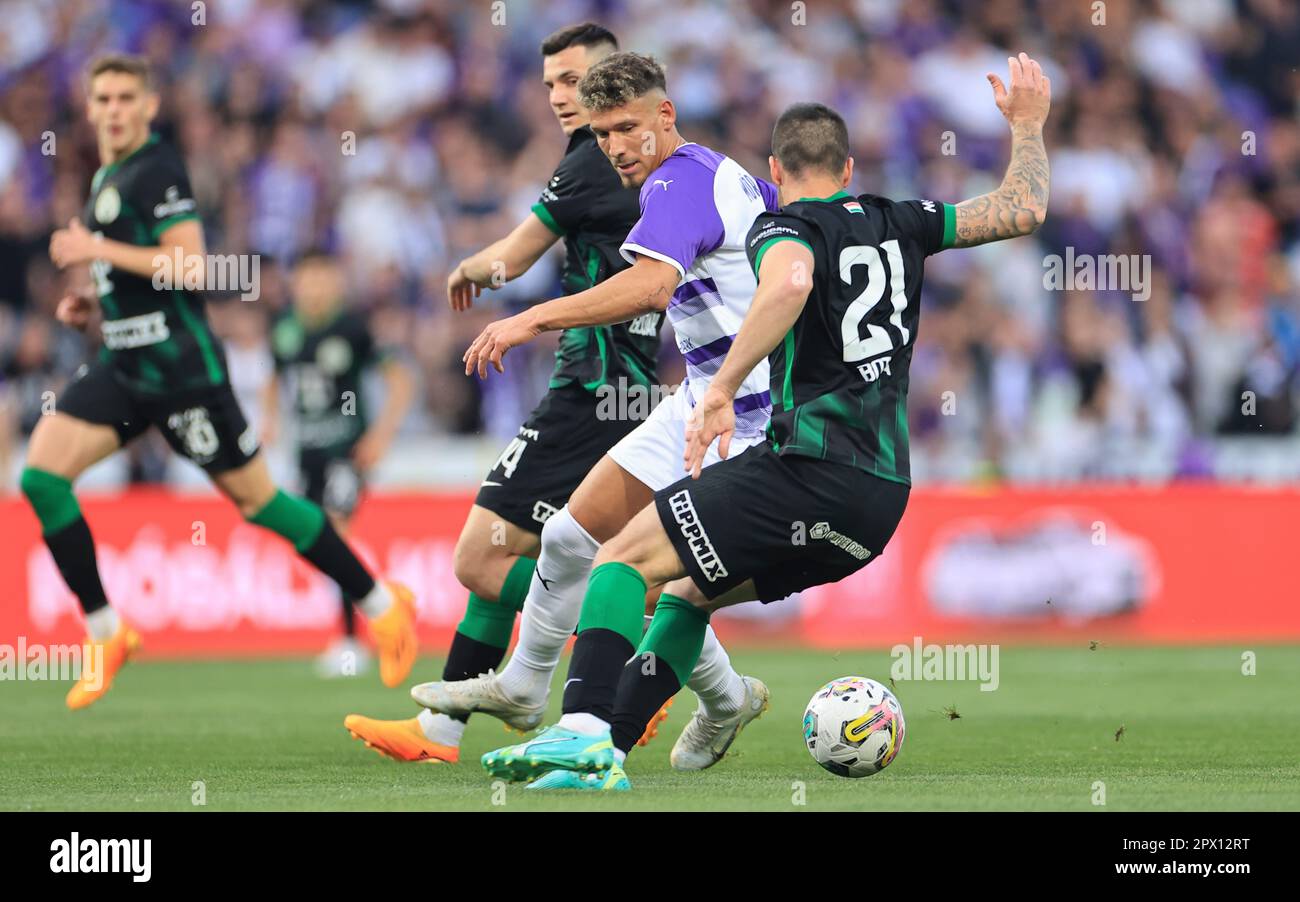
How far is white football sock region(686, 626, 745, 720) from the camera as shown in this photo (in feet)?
22.2

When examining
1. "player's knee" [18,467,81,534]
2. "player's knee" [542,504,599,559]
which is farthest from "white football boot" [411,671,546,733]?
"player's knee" [18,467,81,534]

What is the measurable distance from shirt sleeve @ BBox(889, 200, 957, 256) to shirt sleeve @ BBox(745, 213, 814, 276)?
0.40 m

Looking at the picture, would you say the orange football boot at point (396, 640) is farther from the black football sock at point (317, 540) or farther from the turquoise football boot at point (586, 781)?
the turquoise football boot at point (586, 781)

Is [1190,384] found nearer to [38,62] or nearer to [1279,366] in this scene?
[1279,366]

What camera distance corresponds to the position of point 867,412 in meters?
5.84

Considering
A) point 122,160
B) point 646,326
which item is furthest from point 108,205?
point 646,326

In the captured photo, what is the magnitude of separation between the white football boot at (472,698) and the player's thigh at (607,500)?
808 millimetres

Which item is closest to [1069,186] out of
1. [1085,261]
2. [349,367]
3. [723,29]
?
[1085,261]

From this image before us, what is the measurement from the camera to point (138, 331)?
349 inches

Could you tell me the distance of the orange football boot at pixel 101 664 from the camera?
8477mm

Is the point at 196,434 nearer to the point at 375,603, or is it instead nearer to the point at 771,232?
the point at 375,603

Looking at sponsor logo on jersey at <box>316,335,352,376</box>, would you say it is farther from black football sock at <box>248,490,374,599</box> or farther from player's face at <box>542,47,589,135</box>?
player's face at <box>542,47,589,135</box>

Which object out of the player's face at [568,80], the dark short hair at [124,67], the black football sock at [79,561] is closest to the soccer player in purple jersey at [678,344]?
the player's face at [568,80]
